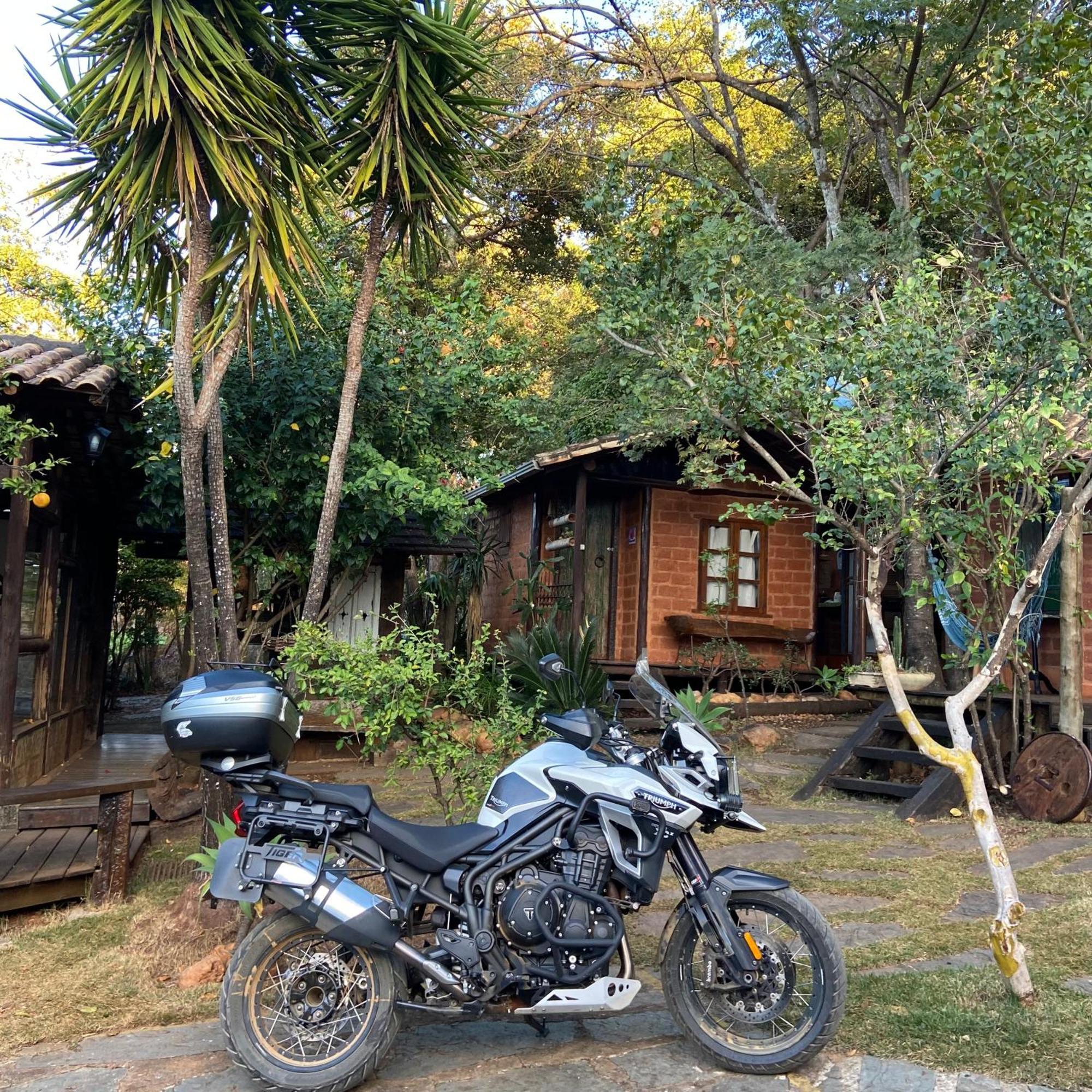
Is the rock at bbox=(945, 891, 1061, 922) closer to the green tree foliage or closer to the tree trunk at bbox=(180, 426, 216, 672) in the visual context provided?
the tree trunk at bbox=(180, 426, 216, 672)

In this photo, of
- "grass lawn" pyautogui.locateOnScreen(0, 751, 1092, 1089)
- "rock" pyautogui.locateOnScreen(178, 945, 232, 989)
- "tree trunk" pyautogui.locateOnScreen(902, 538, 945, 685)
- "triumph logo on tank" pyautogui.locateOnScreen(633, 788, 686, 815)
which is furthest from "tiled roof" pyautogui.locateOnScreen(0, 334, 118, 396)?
"tree trunk" pyautogui.locateOnScreen(902, 538, 945, 685)

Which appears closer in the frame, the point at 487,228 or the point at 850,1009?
the point at 850,1009

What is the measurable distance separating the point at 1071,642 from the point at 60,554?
836 centimetres

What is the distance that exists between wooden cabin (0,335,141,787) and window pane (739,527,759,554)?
7478mm

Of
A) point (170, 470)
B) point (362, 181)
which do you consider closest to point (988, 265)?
point (362, 181)

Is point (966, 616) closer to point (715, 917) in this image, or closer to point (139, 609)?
point (715, 917)

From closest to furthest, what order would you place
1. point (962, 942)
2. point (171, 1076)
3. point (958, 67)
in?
point (171, 1076) → point (962, 942) → point (958, 67)

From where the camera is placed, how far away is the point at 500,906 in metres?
3.18

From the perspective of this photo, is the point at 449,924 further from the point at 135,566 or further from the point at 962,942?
the point at 135,566

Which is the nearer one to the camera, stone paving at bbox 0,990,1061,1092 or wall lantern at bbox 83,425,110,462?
stone paving at bbox 0,990,1061,1092

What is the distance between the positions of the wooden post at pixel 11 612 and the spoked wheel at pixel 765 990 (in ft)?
15.2

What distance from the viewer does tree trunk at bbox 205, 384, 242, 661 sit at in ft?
16.3

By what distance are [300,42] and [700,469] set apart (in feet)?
11.5

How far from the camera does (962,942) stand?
4.38 metres
